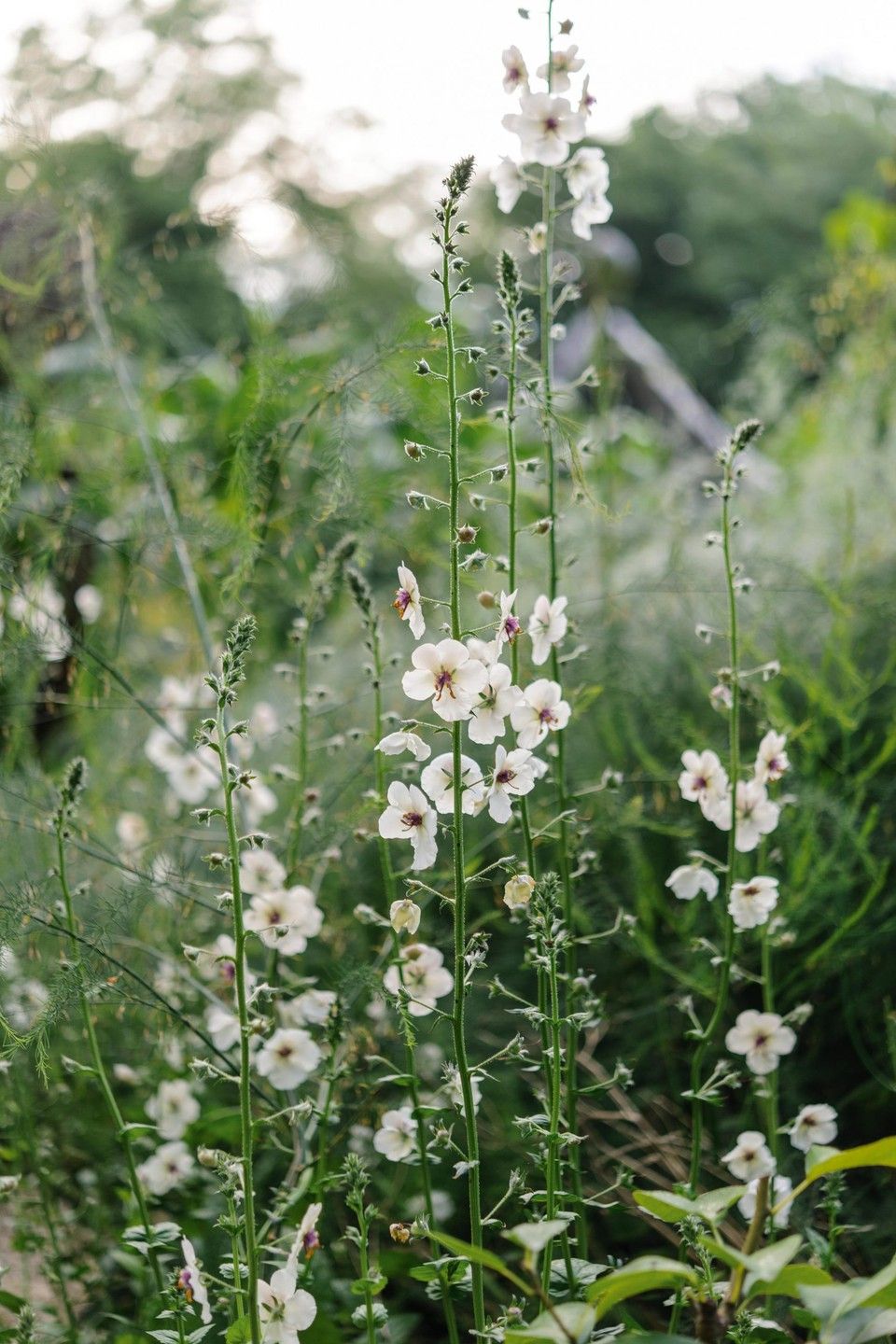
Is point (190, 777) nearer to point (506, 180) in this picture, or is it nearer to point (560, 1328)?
point (506, 180)

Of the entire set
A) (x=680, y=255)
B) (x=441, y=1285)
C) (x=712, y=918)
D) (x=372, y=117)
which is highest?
(x=680, y=255)

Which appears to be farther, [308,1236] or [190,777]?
[190,777]

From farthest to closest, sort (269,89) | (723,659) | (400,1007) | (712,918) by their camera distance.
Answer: (269,89)
(723,659)
(712,918)
(400,1007)

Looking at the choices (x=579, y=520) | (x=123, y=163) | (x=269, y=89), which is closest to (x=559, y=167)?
(x=579, y=520)

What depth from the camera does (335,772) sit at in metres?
2.14

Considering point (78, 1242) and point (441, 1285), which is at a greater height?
point (78, 1242)

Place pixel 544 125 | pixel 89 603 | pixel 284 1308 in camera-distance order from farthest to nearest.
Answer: pixel 89 603 < pixel 544 125 < pixel 284 1308

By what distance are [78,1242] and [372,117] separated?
2.33 m

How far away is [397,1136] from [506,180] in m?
0.96

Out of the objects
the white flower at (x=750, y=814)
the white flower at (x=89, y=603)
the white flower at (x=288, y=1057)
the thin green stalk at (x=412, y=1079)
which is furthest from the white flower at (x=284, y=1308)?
the white flower at (x=89, y=603)

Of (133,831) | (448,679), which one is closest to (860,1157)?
(448,679)

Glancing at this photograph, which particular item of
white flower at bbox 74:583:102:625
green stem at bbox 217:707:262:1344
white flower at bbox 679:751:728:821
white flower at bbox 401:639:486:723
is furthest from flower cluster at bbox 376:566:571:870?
white flower at bbox 74:583:102:625

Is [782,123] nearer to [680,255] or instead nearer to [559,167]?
[680,255]

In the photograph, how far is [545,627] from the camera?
107 centimetres
